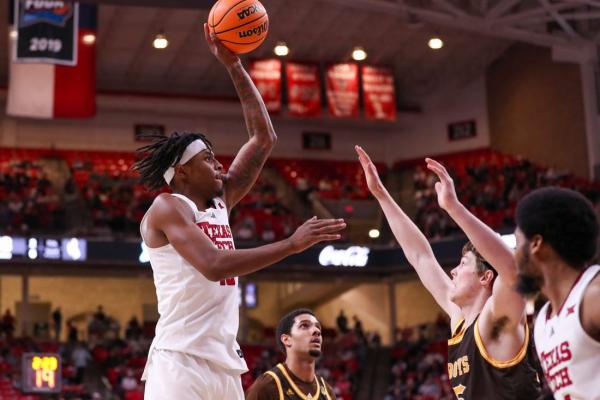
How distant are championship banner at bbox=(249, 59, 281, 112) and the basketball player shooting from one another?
21574 mm

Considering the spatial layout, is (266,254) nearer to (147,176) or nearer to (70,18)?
(147,176)

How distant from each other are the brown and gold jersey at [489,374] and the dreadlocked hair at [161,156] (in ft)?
5.42

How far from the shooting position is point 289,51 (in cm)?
2775

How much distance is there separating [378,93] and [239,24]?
73.0ft

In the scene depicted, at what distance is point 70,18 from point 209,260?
605 inches

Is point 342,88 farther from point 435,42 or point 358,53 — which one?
point 435,42

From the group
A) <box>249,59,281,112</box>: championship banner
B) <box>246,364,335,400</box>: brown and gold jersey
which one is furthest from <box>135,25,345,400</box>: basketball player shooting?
<box>249,59,281,112</box>: championship banner

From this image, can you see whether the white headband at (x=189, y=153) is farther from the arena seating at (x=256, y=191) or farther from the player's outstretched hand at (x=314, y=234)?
the arena seating at (x=256, y=191)

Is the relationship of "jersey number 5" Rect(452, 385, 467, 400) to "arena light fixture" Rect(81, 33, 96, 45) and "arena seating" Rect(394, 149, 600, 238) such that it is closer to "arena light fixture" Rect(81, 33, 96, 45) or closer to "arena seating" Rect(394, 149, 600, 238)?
"arena light fixture" Rect(81, 33, 96, 45)

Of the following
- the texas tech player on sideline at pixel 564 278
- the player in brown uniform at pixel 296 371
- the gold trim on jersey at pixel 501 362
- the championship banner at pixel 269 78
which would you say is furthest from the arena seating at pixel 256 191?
the texas tech player on sideline at pixel 564 278

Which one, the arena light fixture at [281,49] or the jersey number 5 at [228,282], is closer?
the jersey number 5 at [228,282]

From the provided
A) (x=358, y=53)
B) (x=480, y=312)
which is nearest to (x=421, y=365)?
(x=358, y=53)

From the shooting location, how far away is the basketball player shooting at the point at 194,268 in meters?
5.12

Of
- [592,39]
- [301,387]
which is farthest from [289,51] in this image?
[301,387]
